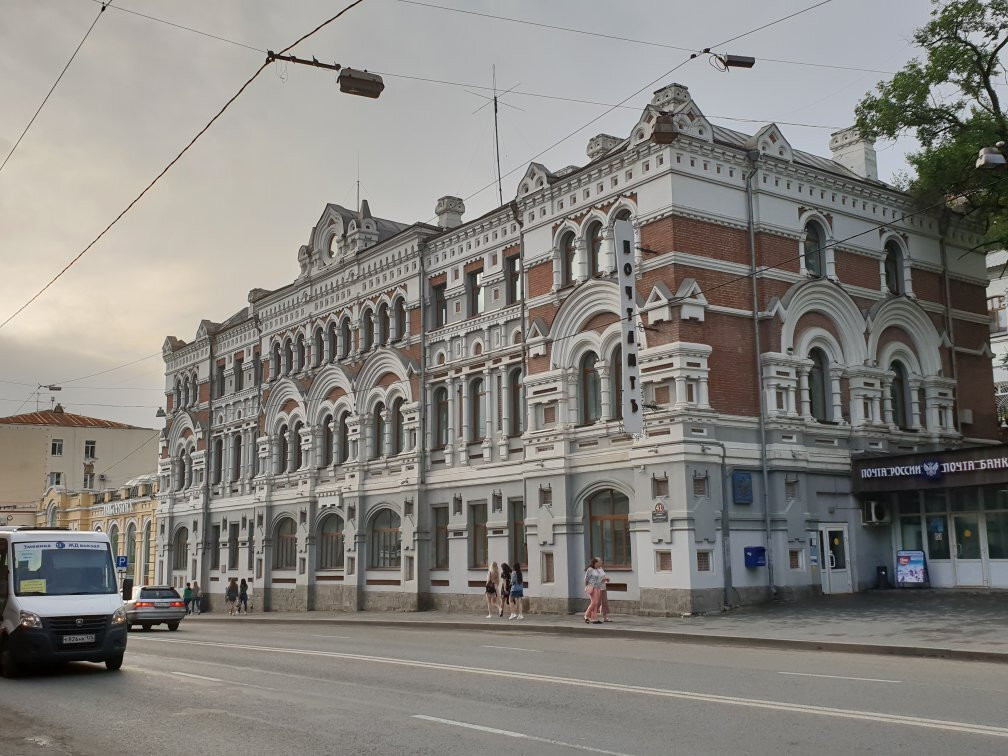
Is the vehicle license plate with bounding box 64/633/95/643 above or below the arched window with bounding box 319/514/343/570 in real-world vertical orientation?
below

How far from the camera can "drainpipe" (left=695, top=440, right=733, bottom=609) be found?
24.9 m

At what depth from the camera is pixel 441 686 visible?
Result: 12930 mm

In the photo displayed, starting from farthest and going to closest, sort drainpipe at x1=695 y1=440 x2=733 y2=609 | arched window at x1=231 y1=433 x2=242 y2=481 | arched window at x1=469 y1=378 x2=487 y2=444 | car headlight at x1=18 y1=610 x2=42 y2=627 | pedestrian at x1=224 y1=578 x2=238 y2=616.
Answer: arched window at x1=231 y1=433 x2=242 y2=481
pedestrian at x1=224 y1=578 x2=238 y2=616
arched window at x1=469 y1=378 x2=487 y2=444
drainpipe at x1=695 y1=440 x2=733 y2=609
car headlight at x1=18 y1=610 x2=42 y2=627

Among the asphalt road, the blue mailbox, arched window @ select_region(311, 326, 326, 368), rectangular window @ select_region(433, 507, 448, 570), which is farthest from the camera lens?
arched window @ select_region(311, 326, 326, 368)

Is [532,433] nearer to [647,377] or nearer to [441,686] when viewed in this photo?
[647,377]

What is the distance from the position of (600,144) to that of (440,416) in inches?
411

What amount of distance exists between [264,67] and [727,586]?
1654 cm

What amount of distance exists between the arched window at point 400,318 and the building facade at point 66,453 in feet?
146

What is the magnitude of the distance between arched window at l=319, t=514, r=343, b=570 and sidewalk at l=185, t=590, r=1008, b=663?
867 centimetres

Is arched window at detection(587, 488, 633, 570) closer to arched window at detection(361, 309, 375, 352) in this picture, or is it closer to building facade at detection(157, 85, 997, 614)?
building facade at detection(157, 85, 997, 614)

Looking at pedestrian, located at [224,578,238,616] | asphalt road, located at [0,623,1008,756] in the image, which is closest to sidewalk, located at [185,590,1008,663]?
asphalt road, located at [0,623,1008,756]

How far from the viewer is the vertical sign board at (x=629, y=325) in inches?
990

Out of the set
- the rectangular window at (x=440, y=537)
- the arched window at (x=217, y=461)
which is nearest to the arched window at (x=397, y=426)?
the rectangular window at (x=440, y=537)

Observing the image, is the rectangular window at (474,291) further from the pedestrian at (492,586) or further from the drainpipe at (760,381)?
the drainpipe at (760,381)
